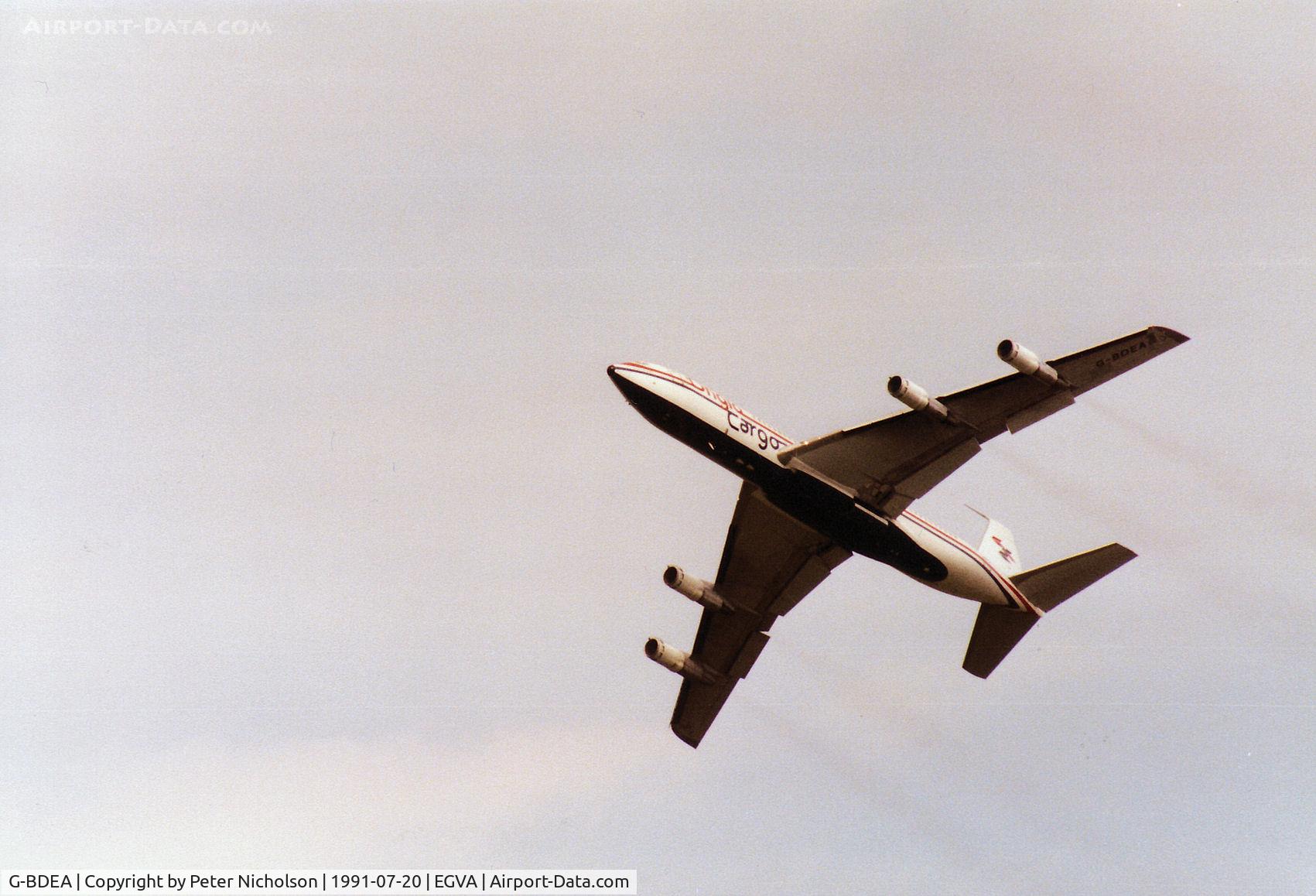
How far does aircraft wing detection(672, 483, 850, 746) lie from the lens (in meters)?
48.5

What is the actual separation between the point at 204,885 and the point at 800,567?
21900 millimetres

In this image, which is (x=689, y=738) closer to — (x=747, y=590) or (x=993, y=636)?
(x=747, y=590)

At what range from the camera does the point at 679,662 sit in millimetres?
50438

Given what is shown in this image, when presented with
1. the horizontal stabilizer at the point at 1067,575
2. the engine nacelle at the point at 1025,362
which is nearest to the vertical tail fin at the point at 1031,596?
the horizontal stabilizer at the point at 1067,575

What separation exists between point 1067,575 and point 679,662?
45.0ft

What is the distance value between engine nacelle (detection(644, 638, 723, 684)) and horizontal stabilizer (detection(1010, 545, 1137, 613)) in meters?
11.5

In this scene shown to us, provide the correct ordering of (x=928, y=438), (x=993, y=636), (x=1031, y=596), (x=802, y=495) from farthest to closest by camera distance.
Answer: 1. (x=993, y=636)
2. (x=1031, y=596)
3. (x=802, y=495)
4. (x=928, y=438)

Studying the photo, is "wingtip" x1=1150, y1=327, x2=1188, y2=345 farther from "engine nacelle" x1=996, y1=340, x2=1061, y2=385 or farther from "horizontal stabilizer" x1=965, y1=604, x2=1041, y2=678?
"horizontal stabilizer" x1=965, y1=604, x2=1041, y2=678

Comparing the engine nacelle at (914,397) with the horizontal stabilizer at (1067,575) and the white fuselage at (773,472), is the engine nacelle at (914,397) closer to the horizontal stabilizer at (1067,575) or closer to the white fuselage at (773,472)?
the white fuselage at (773,472)

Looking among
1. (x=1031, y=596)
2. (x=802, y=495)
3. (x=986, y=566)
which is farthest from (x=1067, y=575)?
(x=802, y=495)

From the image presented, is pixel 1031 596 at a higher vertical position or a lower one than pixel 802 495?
lower

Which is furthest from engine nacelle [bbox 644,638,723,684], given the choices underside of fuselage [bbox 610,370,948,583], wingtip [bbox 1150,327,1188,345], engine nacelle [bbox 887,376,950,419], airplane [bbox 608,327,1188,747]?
wingtip [bbox 1150,327,1188,345]

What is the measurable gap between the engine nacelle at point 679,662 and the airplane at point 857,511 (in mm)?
53

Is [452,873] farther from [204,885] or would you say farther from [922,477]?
[922,477]
